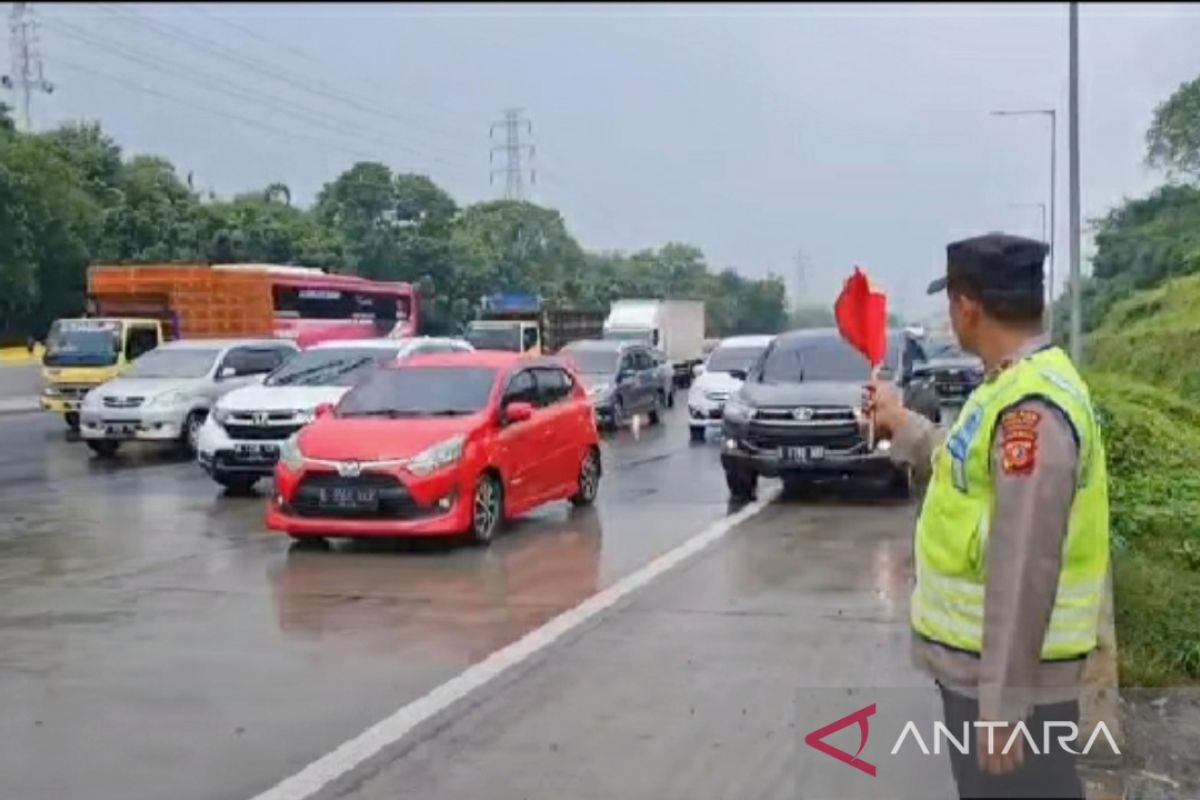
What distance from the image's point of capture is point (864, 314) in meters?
3.76

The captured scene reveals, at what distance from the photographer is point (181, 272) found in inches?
1281

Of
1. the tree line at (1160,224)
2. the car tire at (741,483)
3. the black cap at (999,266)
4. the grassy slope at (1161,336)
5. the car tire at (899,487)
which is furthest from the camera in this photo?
the car tire at (741,483)

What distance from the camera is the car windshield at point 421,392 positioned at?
12.1 m

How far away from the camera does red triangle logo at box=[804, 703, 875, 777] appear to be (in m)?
5.59

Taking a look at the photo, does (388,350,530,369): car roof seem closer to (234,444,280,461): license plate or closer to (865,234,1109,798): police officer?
(234,444,280,461): license plate

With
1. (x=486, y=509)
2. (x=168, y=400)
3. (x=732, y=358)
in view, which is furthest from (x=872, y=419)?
(x=732, y=358)

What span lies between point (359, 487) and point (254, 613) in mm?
2270

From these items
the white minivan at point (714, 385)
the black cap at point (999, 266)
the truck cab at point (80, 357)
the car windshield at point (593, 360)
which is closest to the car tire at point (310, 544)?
the black cap at point (999, 266)

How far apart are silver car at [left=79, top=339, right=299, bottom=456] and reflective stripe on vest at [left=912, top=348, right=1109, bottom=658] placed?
17080 millimetres

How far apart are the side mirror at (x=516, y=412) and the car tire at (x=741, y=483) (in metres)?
3.08

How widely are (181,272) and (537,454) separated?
71.5ft

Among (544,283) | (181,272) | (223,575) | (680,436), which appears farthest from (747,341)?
(223,575)

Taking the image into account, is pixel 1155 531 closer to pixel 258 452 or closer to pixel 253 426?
pixel 258 452

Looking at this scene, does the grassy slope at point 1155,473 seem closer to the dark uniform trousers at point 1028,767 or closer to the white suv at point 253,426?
the dark uniform trousers at point 1028,767
